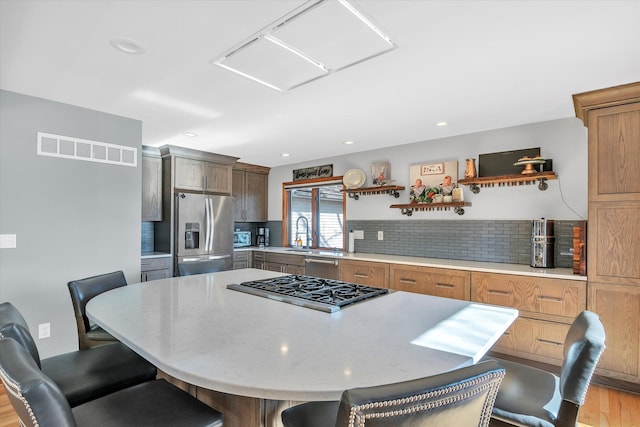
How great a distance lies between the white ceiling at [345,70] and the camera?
5.27 feet

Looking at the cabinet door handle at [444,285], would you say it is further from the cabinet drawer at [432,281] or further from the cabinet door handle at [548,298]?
the cabinet door handle at [548,298]

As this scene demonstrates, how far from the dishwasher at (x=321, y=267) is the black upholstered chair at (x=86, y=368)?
114 inches

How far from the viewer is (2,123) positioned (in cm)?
262

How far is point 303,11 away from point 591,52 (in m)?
1.71

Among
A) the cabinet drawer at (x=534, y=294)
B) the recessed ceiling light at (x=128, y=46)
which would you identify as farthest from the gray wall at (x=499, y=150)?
the recessed ceiling light at (x=128, y=46)

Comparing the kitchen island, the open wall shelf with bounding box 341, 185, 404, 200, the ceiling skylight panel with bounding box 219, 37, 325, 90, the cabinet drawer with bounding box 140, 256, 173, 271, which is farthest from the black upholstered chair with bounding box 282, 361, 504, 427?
the cabinet drawer with bounding box 140, 256, 173, 271

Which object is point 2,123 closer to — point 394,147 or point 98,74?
point 98,74

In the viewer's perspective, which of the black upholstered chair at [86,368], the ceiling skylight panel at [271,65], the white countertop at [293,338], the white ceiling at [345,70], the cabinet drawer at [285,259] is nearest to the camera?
the white countertop at [293,338]

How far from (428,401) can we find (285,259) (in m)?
4.33

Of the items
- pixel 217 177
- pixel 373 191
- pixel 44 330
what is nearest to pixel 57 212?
pixel 44 330

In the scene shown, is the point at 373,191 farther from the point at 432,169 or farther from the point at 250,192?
the point at 250,192

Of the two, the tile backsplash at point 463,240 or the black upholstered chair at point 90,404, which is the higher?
the tile backsplash at point 463,240

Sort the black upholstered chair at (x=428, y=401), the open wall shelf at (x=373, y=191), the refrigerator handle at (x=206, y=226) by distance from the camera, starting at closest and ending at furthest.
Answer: the black upholstered chair at (x=428, y=401) → the open wall shelf at (x=373, y=191) → the refrigerator handle at (x=206, y=226)

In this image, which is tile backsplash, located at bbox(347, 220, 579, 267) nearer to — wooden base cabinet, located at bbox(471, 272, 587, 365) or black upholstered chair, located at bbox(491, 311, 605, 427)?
wooden base cabinet, located at bbox(471, 272, 587, 365)
